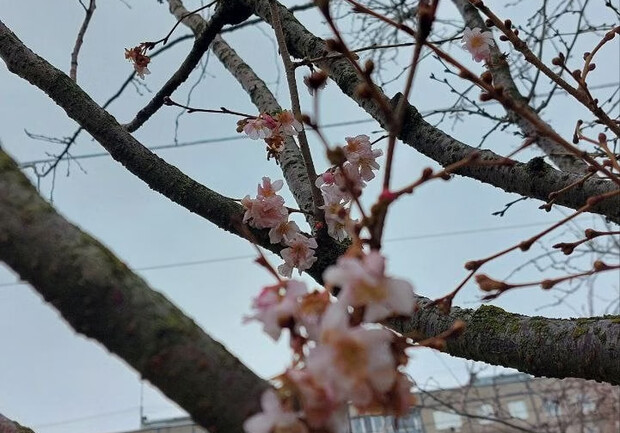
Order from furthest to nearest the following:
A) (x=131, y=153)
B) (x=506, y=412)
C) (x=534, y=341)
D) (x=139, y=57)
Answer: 1. (x=506, y=412)
2. (x=139, y=57)
3. (x=131, y=153)
4. (x=534, y=341)

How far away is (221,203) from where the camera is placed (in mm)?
1028

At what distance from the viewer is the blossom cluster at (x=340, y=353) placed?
33 centimetres

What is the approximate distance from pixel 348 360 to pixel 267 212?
623 millimetres

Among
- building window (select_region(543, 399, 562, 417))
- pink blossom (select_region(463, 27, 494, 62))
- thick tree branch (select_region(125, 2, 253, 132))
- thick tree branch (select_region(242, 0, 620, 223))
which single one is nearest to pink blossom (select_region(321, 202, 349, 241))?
thick tree branch (select_region(242, 0, 620, 223))

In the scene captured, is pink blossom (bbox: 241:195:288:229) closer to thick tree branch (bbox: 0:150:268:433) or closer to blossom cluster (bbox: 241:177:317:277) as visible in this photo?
blossom cluster (bbox: 241:177:317:277)

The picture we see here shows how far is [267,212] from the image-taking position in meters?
0.94

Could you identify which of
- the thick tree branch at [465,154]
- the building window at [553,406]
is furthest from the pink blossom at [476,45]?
the building window at [553,406]

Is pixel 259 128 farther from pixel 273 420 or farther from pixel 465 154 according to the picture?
pixel 273 420

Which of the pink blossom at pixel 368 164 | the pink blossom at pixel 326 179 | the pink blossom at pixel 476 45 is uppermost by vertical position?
the pink blossom at pixel 476 45

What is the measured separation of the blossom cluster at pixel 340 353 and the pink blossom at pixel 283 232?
1.81 feet

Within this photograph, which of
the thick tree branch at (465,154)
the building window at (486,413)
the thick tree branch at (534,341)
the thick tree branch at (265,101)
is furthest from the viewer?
the building window at (486,413)

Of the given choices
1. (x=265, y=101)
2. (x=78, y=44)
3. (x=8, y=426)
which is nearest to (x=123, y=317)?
(x=8, y=426)

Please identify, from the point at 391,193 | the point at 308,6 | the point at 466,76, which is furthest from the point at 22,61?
the point at 308,6

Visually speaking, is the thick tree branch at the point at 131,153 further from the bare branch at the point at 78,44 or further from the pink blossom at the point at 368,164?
the bare branch at the point at 78,44
